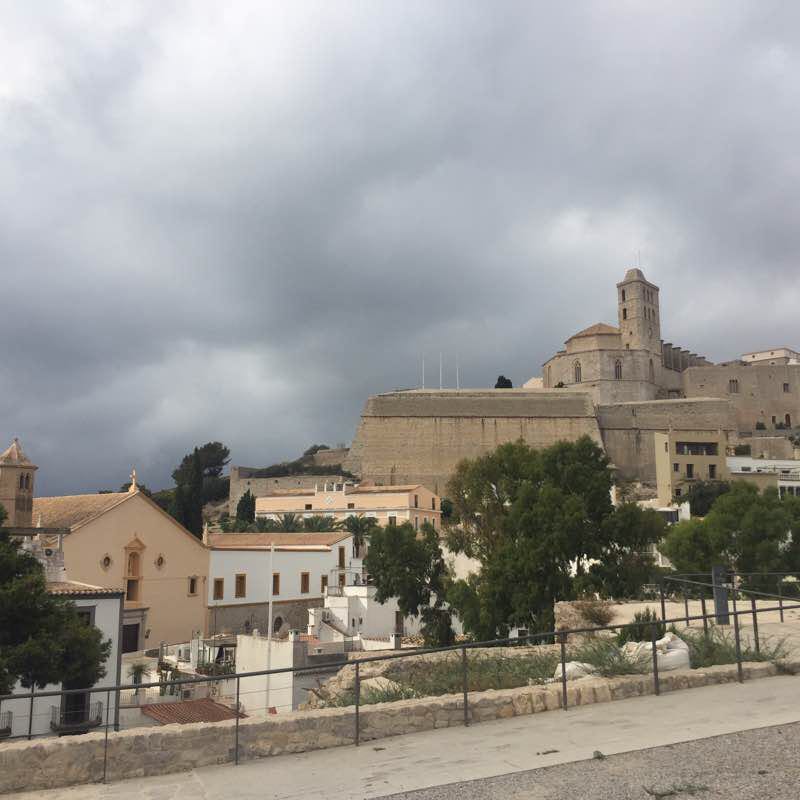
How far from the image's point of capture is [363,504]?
186ft

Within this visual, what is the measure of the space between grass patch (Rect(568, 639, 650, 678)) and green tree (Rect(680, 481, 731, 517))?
152ft

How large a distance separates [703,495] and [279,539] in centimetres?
3064

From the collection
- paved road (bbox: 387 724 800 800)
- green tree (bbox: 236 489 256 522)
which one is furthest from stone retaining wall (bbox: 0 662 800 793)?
green tree (bbox: 236 489 256 522)

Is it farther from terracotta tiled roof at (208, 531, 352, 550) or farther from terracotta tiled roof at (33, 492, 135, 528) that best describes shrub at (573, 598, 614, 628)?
terracotta tiled roof at (208, 531, 352, 550)

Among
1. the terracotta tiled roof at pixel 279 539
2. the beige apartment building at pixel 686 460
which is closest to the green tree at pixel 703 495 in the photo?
the beige apartment building at pixel 686 460

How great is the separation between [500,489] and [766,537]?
8.51 metres

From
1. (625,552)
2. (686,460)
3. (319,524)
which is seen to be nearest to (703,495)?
(686,460)

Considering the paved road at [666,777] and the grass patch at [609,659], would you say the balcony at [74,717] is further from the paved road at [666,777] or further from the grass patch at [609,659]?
the paved road at [666,777]

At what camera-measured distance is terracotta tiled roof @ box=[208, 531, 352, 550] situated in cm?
3838

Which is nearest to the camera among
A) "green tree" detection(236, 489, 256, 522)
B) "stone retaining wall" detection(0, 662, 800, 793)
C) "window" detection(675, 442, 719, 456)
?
"stone retaining wall" detection(0, 662, 800, 793)

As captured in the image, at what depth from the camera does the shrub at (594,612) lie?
12.6 meters

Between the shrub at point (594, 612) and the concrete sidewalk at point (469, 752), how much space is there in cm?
574

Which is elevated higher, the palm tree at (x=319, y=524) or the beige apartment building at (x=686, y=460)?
the beige apartment building at (x=686, y=460)

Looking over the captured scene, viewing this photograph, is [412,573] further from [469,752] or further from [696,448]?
[696,448]
